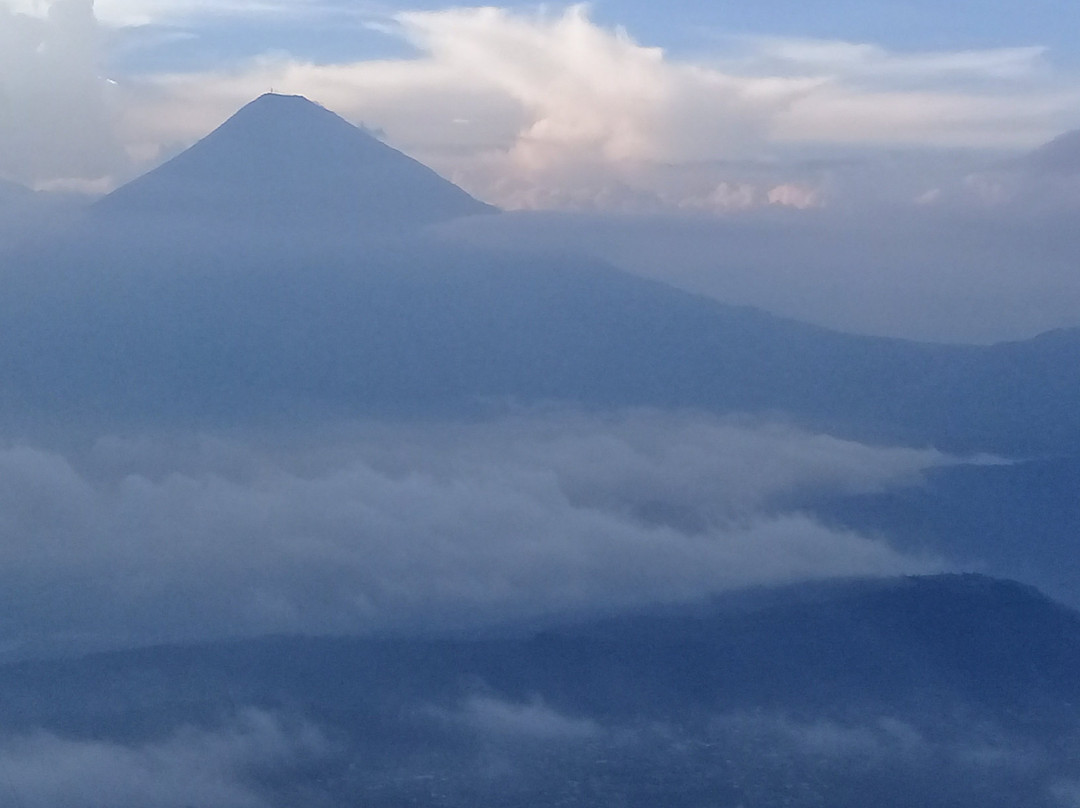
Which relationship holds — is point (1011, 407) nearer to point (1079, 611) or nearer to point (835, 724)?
point (1079, 611)

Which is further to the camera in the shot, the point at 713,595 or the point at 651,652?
the point at 713,595

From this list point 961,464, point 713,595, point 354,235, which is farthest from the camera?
point 354,235

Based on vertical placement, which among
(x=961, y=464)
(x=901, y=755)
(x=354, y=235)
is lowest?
(x=901, y=755)

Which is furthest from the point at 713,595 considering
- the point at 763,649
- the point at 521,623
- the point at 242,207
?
the point at 242,207

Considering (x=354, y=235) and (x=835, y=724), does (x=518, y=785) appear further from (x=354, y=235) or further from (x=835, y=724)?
(x=354, y=235)

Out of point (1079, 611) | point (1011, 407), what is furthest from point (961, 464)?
point (1079, 611)

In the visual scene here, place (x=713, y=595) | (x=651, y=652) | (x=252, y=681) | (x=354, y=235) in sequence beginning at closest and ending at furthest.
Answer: (x=252, y=681)
(x=651, y=652)
(x=713, y=595)
(x=354, y=235)

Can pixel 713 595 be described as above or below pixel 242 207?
below
